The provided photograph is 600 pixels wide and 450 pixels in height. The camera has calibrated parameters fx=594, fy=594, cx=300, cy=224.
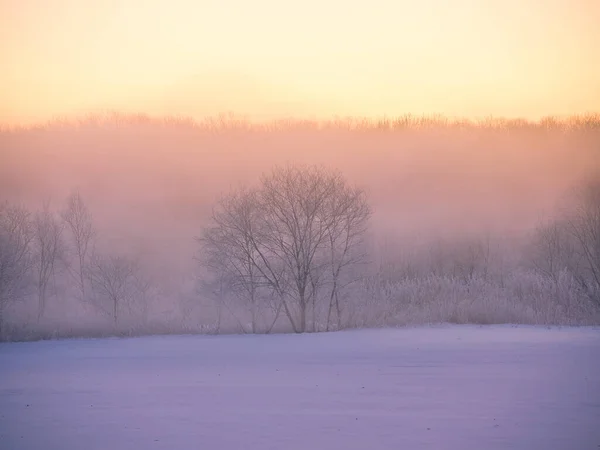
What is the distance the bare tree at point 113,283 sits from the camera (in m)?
41.3

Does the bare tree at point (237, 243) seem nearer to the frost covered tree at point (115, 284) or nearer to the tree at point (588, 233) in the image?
the frost covered tree at point (115, 284)

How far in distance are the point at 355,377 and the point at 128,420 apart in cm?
518

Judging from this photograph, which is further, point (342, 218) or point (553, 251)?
point (553, 251)

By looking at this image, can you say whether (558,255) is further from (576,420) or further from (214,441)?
(214,441)

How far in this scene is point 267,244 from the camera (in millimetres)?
29516

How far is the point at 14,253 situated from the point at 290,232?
2155 cm

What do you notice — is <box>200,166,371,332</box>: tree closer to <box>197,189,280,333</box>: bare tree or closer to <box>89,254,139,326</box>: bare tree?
<box>197,189,280,333</box>: bare tree

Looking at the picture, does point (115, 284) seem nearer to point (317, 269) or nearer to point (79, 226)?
point (79, 226)

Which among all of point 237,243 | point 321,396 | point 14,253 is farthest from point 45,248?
point 321,396

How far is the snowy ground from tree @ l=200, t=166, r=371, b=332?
992 cm

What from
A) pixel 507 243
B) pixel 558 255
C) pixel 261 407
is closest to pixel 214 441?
pixel 261 407

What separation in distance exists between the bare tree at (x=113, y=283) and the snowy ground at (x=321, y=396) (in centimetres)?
2244

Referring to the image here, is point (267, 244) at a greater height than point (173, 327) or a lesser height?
greater

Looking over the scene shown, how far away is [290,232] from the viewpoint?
1152 inches
